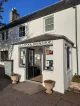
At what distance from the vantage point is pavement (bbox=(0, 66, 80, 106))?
5877mm

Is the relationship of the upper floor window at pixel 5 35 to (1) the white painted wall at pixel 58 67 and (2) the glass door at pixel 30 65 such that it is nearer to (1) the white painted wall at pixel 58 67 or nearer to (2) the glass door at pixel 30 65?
(2) the glass door at pixel 30 65

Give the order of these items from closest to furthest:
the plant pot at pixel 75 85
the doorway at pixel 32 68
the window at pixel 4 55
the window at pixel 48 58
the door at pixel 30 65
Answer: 1. the plant pot at pixel 75 85
2. the window at pixel 48 58
3. the doorway at pixel 32 68
4. the door at pixel 30 65
5. the window at pixel 4 55

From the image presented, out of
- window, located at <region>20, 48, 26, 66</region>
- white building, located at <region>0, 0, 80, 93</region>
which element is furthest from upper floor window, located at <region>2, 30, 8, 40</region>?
window, located at <region>20, 48, 26, 66</region>

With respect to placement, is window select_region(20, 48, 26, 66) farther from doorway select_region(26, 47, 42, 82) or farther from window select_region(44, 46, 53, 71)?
window select_region(44, 46, 53, 71)

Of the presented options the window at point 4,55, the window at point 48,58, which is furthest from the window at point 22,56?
the window at point 4,55

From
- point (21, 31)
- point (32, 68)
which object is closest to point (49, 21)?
point (21, 31)

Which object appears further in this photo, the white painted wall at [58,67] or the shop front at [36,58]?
the shop front at [36,58]

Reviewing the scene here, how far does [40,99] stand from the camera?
253 inches

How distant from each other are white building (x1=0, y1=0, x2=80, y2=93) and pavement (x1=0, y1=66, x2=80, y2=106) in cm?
70

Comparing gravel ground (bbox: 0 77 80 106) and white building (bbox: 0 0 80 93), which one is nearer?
gravel ground (bbox: 0 77 80 106)

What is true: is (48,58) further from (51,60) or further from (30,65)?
(30,65)

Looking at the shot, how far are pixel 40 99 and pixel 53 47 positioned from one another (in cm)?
335

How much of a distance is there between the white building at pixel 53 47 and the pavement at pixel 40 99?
700 millimetres

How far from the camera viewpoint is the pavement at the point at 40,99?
5.88 metres
